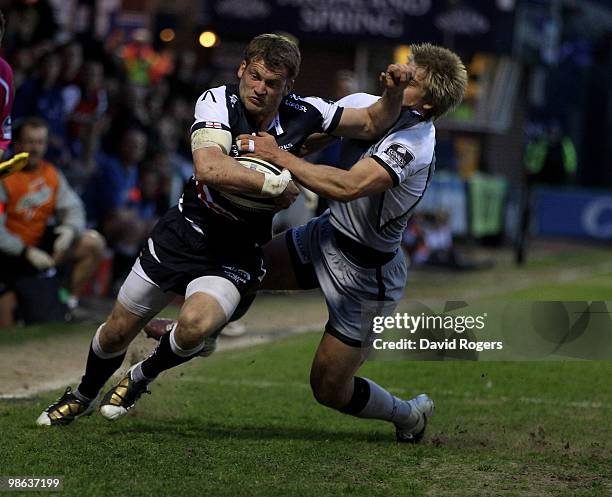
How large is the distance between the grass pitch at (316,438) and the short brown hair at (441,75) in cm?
171

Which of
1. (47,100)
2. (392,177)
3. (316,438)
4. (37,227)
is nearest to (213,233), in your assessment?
(392,177)

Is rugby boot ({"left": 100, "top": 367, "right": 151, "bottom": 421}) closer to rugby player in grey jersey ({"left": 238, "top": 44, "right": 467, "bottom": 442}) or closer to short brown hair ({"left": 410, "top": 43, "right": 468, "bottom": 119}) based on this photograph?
rugby player in grey jersey ({"left": 238, "top": 44, "right": 467, "bottom": 442})

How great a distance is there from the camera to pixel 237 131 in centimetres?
630

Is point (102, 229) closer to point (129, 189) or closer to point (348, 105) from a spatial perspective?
point (129, 189)

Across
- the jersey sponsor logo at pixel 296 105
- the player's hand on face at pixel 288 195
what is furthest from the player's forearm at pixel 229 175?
the jersey sponsor logo at pixel 296 105

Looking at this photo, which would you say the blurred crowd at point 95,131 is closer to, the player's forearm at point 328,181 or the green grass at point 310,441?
the green grass at point 310,441

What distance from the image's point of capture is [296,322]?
39.8ft

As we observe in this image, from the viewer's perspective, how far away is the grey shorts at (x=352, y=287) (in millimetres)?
6777

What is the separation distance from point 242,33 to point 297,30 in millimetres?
1160

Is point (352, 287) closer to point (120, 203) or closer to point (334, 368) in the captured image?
point (334, 368)

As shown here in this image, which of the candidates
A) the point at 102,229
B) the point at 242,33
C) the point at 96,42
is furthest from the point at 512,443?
the point at 242,33

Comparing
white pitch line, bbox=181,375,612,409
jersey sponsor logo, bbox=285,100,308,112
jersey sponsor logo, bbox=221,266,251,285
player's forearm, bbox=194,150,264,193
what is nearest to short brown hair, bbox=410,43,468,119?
jersey sponsor logo, bbox=285,100,308,112

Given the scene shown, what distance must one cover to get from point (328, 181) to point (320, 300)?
784 cm

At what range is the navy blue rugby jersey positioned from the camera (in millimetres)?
6285
